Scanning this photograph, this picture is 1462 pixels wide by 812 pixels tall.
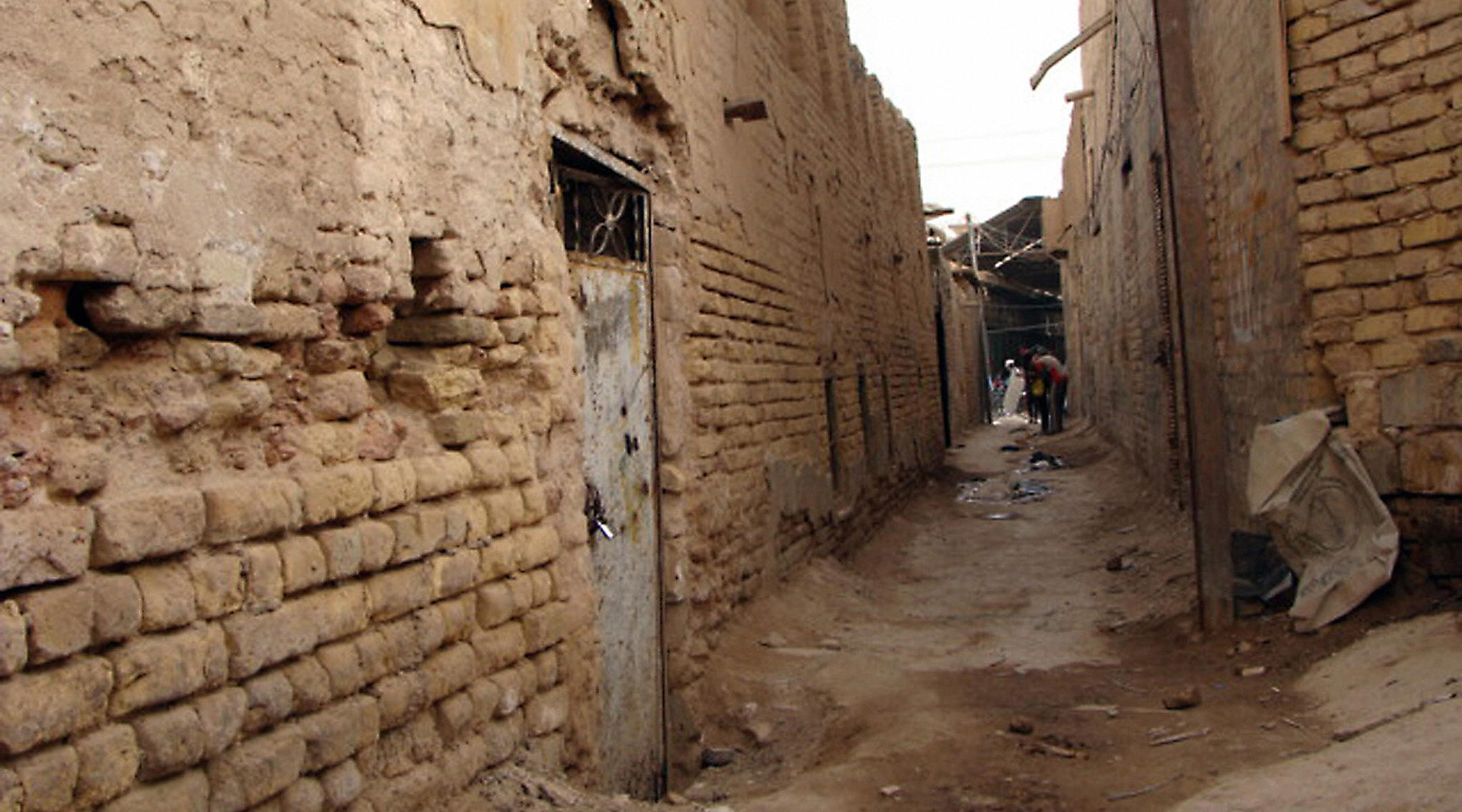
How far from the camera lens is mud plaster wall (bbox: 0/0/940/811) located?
2.06m

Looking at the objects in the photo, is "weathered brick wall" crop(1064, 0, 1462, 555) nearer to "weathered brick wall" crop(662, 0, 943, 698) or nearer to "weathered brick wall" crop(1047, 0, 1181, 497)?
"weathered brick wall" crop(1047, 0, 1181, 497)

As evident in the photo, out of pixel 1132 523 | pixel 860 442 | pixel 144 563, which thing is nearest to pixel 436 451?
pixel 144 563

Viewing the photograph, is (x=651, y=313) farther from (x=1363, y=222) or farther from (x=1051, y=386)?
(x=1051, y=386)

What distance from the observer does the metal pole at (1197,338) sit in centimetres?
608

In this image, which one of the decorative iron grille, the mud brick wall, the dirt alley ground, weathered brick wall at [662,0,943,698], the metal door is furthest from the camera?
weathered brick wall at [662,0,943,698]

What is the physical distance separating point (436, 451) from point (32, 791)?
1498 millimetres

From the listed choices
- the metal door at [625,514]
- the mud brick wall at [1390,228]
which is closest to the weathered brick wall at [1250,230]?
the mud brick wall at [1390,228]

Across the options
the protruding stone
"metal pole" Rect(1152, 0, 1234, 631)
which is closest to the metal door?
the protruding stone

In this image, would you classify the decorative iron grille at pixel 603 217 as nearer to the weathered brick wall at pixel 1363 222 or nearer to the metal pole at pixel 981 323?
the weathered brick wall at pixel 1363 222

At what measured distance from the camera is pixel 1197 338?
6164 mm

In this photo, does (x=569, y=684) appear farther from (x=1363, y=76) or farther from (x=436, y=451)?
(x=1363, y=76)

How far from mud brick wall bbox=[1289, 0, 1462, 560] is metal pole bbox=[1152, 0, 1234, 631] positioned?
67 cm

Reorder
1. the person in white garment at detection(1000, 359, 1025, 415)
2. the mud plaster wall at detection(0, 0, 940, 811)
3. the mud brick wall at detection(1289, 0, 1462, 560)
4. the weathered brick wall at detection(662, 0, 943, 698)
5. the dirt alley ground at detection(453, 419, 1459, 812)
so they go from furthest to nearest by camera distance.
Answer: the person in white garment at detection(1000, 359, 1025, 415) → the weathered brick wall at detection(662, 0, 943, 698) → the mud brick wall at detection(1289, 0, 1462, 560) → the dirt alley ground at detection(453, 419, 1459, 812) → the mud plaster wall at detection(0, 0, 940, 811)

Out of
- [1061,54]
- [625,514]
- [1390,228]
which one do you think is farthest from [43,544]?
[1061,54]
